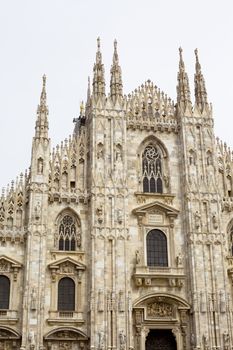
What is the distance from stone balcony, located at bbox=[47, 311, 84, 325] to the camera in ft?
Result: 96.8

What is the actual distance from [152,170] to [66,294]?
9476mm

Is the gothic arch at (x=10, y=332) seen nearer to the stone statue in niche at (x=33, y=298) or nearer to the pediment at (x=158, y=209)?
the stone statue in niche at (x=33, y=298)

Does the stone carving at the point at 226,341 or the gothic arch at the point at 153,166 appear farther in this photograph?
the gothic arch at the point at 153,166

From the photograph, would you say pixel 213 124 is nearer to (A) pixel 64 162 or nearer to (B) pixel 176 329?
(A) pixel 64 162

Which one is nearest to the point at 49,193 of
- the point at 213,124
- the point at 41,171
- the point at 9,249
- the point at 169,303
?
the point at 41,171

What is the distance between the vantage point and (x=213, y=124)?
1425 inches

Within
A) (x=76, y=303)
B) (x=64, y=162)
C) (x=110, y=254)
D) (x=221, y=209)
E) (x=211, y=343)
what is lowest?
(x=211, y=343)

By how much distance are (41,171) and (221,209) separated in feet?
36.5

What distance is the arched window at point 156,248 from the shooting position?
3234 centimetres

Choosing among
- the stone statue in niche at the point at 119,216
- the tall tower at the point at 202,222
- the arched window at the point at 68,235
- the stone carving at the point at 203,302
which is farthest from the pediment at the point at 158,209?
the stone carving at the point at 203,302

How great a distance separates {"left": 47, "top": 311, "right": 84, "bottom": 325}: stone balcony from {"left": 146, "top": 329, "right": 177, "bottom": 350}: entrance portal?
4101mm

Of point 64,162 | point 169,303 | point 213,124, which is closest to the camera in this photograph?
point 169,303

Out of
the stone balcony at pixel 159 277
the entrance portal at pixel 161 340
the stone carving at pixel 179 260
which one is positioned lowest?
the entrance portal at pixel 161 340

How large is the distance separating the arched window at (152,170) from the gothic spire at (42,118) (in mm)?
6434
